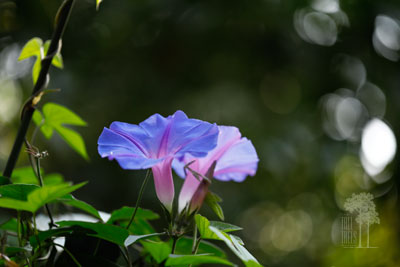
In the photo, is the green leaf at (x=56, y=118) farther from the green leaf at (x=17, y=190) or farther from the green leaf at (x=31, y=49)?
the green leaf at (x=17, y=190)

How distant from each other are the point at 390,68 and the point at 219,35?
0.74 metres

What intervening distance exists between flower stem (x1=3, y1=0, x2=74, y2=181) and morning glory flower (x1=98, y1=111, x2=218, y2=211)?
0.24ft

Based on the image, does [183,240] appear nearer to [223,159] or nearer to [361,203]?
[223,159]

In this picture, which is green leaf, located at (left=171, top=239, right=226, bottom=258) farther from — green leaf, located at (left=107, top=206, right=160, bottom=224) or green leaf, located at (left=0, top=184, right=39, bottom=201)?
green leaf, located at (left=0, top=184, right=39, bottom=201)

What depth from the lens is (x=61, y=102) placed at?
1418 millimetres

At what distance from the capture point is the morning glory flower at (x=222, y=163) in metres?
0.38

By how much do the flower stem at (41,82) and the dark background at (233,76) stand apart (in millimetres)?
1236

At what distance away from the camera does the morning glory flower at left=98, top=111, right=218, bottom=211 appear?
33cm

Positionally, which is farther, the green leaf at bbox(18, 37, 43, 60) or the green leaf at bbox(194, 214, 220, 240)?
the green leaf at bbox(18, 37, 43, 60)

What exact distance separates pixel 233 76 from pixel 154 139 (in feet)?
5.36

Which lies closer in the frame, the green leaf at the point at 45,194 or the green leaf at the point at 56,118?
the green leaf at the point at 45,194

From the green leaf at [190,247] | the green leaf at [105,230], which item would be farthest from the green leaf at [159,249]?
the green leaf at [190,247]

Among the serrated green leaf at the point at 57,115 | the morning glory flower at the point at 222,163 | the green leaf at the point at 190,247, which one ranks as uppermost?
the serrated green leaf at the point at 57,115

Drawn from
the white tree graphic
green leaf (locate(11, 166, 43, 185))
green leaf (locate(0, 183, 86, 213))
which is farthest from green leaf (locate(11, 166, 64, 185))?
the white tree graphic
